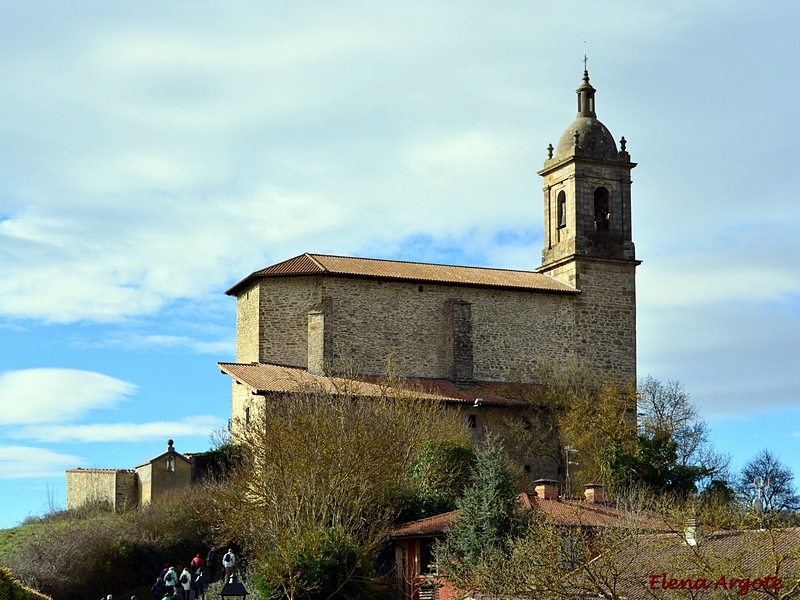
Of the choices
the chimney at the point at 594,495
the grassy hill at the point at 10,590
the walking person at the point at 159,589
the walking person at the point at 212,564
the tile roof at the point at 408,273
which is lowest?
the walking person at the point at 159,589

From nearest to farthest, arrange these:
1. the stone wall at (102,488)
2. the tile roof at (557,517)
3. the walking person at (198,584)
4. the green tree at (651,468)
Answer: the tile roof at (557,517) → the walking person at (198,584) → the stone wall at (102,488) → the green tree at (651,468)

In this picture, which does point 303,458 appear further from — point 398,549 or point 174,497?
point 174,497

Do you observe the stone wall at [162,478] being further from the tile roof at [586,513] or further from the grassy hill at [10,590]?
the grassy hill at [10,590]

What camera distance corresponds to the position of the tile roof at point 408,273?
46031 mm

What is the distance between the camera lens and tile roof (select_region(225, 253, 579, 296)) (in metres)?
46.0

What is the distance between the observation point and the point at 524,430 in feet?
150

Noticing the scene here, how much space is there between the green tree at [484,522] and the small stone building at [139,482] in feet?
40.5

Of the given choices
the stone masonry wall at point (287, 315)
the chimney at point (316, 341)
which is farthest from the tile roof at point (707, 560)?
the stone masonry wall at point (287, 315)

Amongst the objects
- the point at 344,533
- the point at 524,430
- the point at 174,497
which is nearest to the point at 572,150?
the point at 524,430

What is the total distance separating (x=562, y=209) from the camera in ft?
171

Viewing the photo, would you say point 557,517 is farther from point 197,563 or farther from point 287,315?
point 287,315

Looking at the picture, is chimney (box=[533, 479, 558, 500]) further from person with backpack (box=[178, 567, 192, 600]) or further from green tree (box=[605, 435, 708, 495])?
person with backpack (box=[178, 567, 192, 600])

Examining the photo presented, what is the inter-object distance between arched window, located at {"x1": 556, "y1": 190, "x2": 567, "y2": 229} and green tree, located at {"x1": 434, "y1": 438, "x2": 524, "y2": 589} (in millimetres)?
21448

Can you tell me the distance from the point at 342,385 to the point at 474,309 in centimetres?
876
